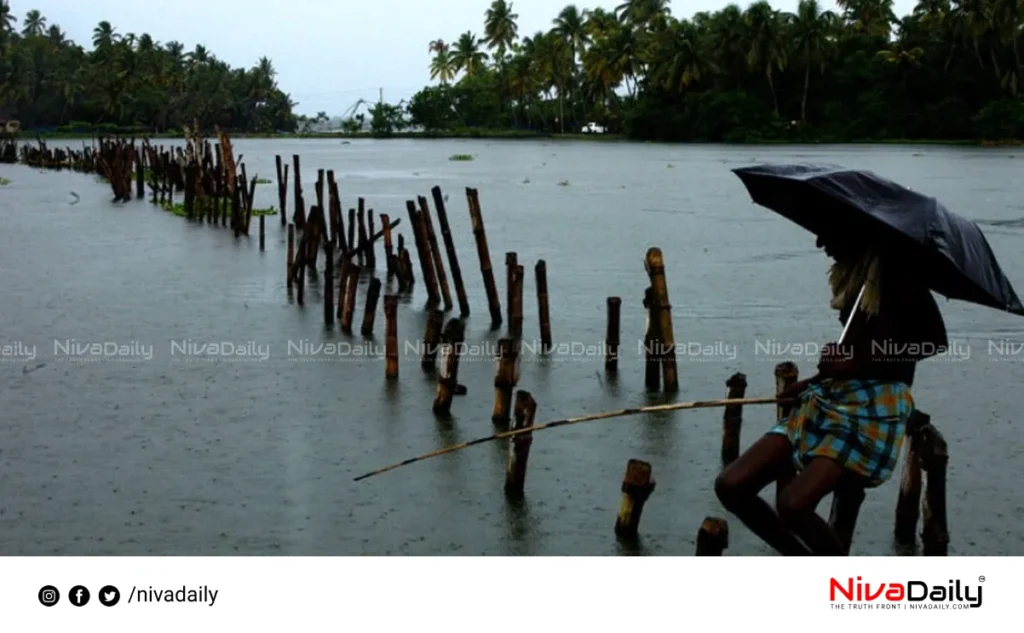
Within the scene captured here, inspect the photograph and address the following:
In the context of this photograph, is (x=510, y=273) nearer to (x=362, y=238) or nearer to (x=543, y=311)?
(x=543, y=311)

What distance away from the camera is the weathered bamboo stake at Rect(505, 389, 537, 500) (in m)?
6.07

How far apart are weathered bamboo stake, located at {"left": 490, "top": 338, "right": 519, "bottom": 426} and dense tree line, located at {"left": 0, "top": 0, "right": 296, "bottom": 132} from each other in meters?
83.5

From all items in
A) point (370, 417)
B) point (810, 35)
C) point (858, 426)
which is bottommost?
point (370, 417)

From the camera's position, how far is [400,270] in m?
12.6

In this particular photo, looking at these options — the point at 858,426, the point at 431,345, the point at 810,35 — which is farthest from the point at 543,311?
the point at 810,35

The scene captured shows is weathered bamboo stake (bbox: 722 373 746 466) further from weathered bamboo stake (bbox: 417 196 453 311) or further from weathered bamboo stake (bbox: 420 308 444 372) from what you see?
weathered bamboo stake (bbox: 417 196 453 311)

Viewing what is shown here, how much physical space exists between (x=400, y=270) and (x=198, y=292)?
206 cm

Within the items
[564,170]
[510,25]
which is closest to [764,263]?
[564,170]

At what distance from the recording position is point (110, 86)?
88.9 metres

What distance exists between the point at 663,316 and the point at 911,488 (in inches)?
104

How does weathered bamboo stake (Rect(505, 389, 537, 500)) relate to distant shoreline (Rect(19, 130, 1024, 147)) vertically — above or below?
below

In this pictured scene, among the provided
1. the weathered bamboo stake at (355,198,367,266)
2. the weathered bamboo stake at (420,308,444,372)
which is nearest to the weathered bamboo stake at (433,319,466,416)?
the weathered bamboo stake at (420,308,444,372)

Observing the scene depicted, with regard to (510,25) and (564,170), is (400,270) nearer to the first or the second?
(564,170)
